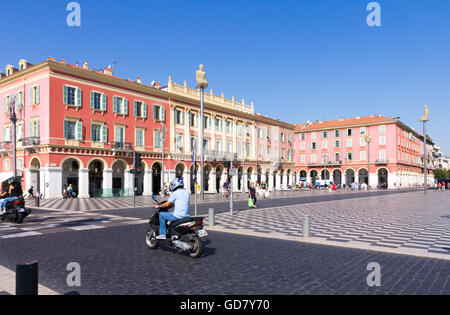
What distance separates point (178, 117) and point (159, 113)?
117 inches

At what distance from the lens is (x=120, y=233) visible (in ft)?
36.0

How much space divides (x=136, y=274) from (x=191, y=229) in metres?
1.73

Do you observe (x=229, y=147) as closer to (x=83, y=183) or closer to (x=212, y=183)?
(x=212, y=183)

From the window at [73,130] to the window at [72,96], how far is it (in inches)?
65.9

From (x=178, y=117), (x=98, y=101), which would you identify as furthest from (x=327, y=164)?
(x=98, y=101)

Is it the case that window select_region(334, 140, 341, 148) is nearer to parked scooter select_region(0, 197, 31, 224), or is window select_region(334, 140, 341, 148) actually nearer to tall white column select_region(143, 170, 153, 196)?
tall white column select_region(143, 170, 153, 196)

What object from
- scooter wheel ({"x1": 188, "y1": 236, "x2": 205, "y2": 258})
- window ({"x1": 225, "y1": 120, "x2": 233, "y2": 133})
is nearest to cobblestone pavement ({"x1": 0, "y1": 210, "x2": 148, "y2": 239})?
scooter wheel ({"x1": 188, "y1": 236, "x2": 205, "y2": 258})

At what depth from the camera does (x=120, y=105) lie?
3841 centimetres

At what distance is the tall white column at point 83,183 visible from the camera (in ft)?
111

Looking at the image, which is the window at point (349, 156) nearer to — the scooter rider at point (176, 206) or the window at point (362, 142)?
the window at point (362, 142)

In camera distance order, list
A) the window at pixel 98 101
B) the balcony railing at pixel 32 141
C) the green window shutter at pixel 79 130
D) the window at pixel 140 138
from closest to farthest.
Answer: the balcony railing at pixel 32 141
the green window shutter at pixel 79 130
the window at pixel 98 101
the window at pixel 140 138

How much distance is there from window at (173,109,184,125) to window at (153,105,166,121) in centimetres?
168

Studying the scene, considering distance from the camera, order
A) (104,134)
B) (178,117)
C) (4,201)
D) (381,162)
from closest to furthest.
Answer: (4,201) < (104,134) < (178,117) < (381,162)

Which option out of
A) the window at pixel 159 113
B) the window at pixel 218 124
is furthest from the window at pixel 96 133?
the window at pixel 218 124
